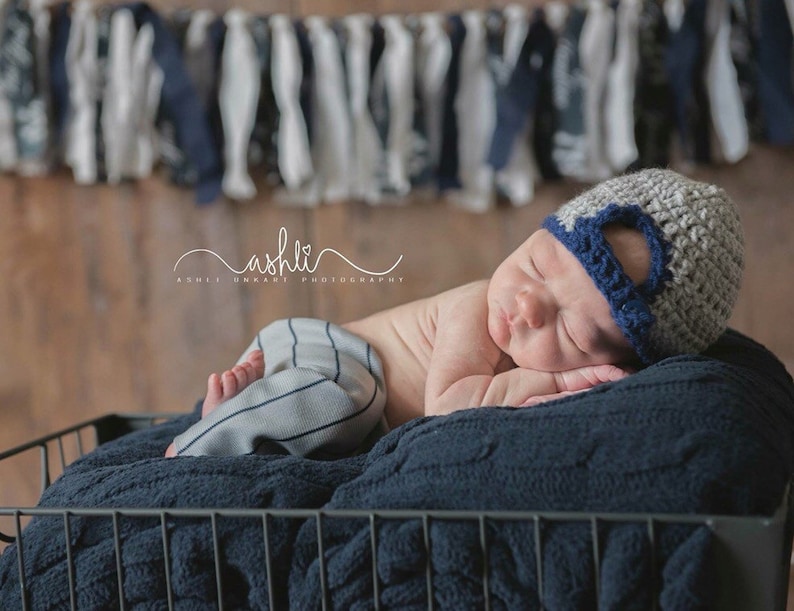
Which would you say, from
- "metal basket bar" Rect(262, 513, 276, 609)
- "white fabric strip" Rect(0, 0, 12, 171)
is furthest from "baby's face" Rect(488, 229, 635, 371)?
"white fabric strip" Rect(0, 0, 12, 171)

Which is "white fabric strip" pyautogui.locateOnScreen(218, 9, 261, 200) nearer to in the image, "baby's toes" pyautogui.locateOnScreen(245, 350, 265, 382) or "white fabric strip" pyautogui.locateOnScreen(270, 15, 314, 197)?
"white fabric strip" pyautogui.locateOnScreen(270, 15, 314, 197)

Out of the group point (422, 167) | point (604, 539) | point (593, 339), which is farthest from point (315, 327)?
point (422, 167)

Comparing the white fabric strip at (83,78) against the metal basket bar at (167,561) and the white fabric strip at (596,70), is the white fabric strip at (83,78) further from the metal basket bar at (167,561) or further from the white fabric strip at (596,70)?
the metal basket bar at (167,561)

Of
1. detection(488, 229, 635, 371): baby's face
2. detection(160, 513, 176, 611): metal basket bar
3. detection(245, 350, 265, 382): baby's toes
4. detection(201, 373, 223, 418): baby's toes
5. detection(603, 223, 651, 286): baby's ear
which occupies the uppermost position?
detection(603, 223, 651, 286): baby's ear

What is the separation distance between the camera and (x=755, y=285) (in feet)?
5.37

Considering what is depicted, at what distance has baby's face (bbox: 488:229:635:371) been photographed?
2.48ft

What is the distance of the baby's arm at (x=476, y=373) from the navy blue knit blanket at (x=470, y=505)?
15 cm

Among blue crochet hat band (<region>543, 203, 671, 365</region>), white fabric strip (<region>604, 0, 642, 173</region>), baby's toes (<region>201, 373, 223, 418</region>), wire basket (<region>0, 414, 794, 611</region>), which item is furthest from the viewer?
white fabric strip (<region>604, 0, 642, 173</region>)

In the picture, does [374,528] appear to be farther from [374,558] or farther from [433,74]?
[433,74]

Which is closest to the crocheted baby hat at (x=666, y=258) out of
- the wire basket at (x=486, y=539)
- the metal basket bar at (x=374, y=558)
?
the wire basket at (x=486, y=539)

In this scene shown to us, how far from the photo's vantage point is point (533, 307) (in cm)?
77

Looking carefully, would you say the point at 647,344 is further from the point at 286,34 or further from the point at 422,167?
the point at 286,34

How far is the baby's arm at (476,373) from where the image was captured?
31.1 inches

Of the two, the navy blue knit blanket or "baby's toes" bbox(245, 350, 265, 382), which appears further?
"baby's toes" bbox(245, 350, 265, 382)
